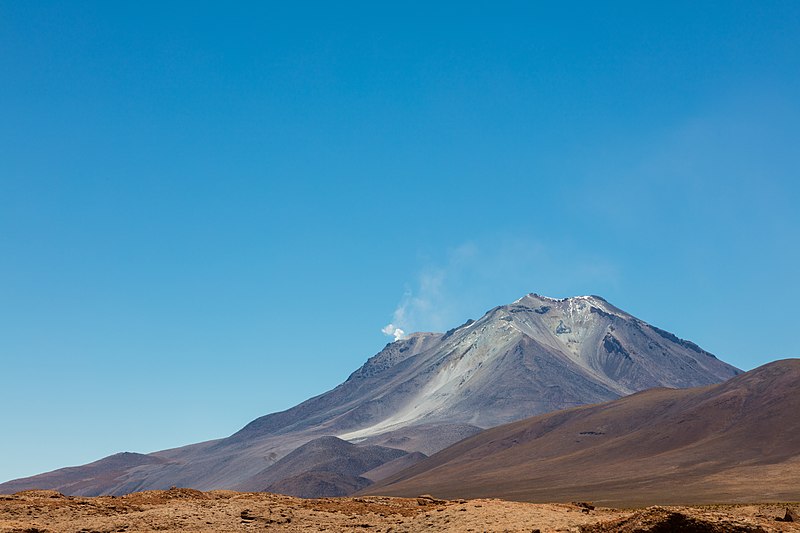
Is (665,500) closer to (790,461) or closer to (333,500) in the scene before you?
(790,461)

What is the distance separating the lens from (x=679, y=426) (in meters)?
188

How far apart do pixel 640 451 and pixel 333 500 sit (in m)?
145

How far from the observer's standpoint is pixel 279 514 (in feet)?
126

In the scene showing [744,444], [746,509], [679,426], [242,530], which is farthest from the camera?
[679,426]

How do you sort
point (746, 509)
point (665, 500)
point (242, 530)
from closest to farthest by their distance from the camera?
point (242, 530) → point (746, 509) → point (665, 500)

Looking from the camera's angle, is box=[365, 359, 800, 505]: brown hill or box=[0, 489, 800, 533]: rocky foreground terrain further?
box=[365, 359, 800, 505]: brown hill

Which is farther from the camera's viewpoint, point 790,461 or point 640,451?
point 640,451

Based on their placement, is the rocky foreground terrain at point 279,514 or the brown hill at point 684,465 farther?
the brown hill at point 684,465

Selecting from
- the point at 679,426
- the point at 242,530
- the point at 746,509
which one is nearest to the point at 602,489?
the point at 679,426

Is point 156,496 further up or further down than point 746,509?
further up

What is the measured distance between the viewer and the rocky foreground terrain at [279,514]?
31.7 m

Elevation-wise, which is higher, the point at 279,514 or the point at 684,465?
the point at 684,465

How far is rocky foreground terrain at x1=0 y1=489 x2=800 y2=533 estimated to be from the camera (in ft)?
104

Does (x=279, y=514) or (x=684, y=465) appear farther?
(x=684, y=465)
